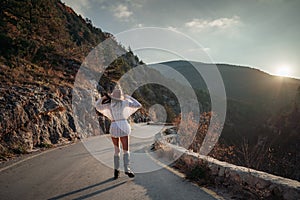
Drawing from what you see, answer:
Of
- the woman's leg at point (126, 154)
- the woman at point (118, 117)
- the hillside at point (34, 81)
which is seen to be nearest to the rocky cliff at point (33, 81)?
the hillside at point (34, 81)

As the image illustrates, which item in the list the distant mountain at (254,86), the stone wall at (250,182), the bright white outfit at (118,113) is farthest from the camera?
the distant mountain at (254,86)

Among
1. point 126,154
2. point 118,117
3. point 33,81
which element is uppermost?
point 33,81

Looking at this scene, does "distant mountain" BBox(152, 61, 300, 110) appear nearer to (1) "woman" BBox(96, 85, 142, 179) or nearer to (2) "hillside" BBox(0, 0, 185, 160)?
(2) "hillside" BBox(0, 0, 185, 160)

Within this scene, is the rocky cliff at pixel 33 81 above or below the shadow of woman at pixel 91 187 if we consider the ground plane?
above

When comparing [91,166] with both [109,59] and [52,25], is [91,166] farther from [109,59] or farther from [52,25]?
[109,59]

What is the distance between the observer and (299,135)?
41.0m

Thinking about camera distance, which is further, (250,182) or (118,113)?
(118,113)

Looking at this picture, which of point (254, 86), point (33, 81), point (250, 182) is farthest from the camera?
point (254, 86)

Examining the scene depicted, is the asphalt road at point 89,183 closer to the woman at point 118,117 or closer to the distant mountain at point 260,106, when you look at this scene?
the woman at point 118,117

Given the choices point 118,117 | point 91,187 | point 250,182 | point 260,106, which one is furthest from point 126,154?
point 260,106

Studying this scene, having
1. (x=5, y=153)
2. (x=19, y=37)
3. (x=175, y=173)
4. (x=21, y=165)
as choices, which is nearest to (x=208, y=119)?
(x=175, y=173)

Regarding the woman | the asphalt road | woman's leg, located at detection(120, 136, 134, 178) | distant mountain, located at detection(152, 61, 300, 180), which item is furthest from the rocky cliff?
distant mountain, located at detection(152, 61, 300, 180)

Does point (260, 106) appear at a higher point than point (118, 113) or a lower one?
lower

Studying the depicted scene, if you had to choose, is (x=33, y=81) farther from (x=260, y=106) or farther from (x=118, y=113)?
(x=260, y=106)
